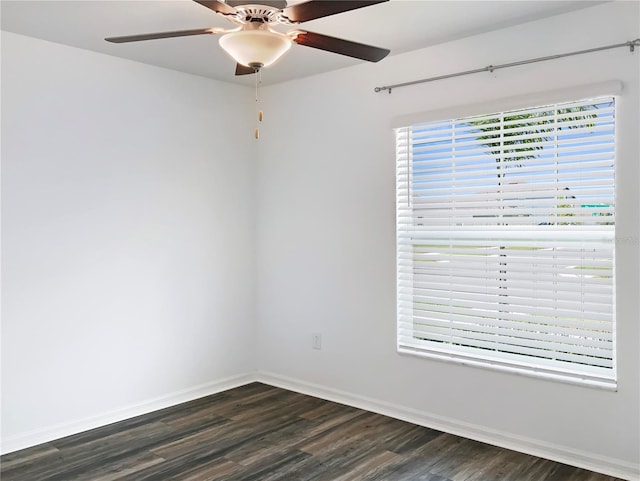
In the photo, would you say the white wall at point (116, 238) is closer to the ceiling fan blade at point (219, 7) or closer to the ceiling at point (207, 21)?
the ceiling at point (207, 21)

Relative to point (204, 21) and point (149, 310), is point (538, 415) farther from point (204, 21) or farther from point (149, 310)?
point (204, 21)

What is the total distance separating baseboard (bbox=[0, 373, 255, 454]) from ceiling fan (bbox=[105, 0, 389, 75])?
2371 mm

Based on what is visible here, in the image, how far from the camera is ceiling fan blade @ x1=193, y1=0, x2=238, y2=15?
6.59 feet

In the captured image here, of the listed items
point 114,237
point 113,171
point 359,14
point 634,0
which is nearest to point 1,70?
point 113,171

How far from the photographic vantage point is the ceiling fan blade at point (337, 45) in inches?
90.6

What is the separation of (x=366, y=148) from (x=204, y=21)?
1.39 meters

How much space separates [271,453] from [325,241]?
62.2 inches

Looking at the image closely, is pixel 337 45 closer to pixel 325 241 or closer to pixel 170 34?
pixel 170 34

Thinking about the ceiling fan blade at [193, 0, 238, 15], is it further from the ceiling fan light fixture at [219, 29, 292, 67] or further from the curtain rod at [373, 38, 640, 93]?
the curtain rod at [373, 38, 640, 93]

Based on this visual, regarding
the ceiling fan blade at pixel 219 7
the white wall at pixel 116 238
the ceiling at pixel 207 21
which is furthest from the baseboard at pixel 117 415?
the ceiling fan blade at pixel 219 7

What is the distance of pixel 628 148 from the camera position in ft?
9.23

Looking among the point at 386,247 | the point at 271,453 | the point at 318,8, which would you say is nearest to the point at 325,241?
the point at 386,247

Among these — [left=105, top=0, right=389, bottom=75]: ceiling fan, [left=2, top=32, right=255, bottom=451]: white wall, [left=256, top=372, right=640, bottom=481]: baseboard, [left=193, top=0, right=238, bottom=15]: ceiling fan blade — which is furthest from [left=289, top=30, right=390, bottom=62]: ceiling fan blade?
[left=256, top=372, right=640, bottom=481]: baseboard

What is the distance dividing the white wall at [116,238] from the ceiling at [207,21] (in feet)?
0.78
